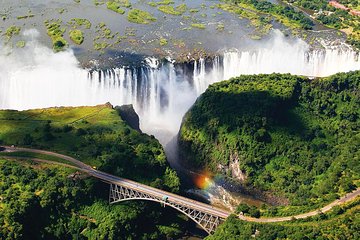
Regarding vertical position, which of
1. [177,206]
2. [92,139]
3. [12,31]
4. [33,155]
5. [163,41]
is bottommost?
[177,206]

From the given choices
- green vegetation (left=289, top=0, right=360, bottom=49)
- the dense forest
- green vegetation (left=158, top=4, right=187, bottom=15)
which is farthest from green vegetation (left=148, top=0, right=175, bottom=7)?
the dense forest

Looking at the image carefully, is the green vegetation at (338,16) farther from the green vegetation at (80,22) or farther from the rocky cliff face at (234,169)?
the green vegetation at (80,22)

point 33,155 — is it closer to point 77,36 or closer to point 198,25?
point 77,36

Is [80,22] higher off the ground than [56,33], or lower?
higher

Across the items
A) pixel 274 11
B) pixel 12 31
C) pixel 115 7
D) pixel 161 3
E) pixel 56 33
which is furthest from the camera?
pixel 274 11

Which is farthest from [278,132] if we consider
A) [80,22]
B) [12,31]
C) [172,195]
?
[12,31]
